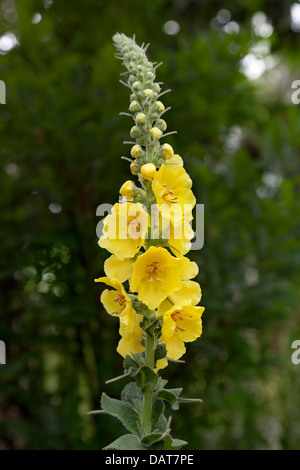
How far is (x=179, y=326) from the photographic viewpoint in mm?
1119

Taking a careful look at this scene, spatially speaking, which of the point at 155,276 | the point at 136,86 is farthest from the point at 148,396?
the point at 136,86

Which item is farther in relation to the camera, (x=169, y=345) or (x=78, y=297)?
(x=78, y=297)

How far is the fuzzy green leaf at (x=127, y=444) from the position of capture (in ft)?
3.27

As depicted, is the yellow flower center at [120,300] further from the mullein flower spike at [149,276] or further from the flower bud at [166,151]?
the flower bud at [166,151]

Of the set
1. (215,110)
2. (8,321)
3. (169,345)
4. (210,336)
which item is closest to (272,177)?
(215,110)

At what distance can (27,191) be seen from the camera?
2.76 m

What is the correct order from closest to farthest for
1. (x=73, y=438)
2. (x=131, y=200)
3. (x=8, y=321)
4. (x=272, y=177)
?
(x=131, y=200) < (x=73, y=438) < (x=8, y=321) < (x=272, y=177)

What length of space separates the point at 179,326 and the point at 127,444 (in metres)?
0.28

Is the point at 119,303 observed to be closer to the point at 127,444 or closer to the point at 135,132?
the point at 127,444

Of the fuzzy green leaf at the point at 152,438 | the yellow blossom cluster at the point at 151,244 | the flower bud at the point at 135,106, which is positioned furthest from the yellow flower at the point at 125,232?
the fuzzy green leaf at the point at 152,438
